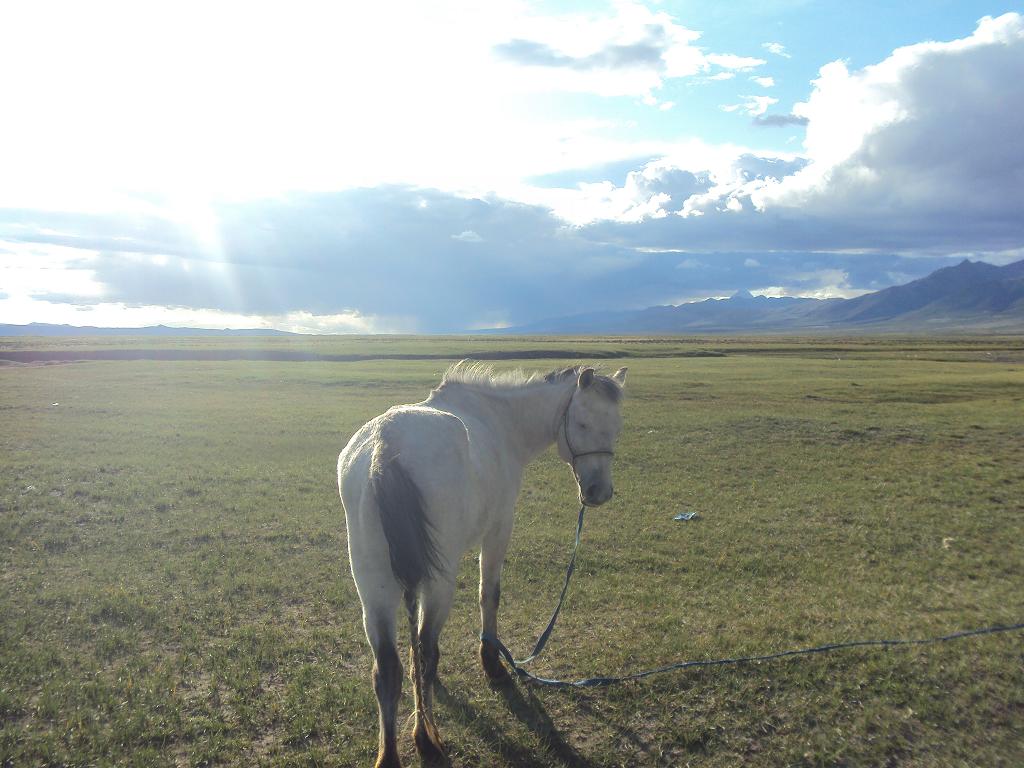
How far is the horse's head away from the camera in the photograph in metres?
5.93

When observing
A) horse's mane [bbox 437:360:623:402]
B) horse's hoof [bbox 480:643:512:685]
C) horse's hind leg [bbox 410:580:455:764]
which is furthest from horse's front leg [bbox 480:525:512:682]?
horse's mane [bbox 437:360:623:402]

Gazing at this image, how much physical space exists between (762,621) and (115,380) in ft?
127

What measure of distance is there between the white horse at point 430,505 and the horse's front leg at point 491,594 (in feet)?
0.03

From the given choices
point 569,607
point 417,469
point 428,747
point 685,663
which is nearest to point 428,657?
point 428,747

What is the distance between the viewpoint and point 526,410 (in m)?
6.34

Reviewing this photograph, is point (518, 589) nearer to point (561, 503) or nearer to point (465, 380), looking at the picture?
point (465, 380)

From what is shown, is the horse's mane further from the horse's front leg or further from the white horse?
the horse's front leg

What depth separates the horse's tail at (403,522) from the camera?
4121 millimetres

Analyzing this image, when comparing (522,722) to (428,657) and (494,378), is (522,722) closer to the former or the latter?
(428,657)

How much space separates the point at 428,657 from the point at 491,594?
5.19 feet

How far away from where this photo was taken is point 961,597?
7.87 m

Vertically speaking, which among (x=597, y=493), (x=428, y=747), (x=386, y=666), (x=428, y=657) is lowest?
(x=428, y=747)

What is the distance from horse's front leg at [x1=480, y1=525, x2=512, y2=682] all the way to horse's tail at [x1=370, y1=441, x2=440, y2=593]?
5.73ft

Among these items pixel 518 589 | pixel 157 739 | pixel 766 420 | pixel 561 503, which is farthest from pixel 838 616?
pixel 766 420
